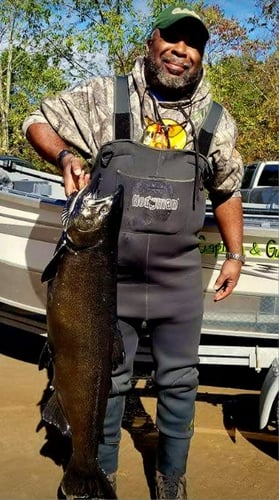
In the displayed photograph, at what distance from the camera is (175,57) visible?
2.87m

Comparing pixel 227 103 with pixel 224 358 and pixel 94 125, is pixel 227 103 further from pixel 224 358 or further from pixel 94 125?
pixel 94 125

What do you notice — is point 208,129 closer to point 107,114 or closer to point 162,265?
point 107,114

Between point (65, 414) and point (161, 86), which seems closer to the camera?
point (65, 414)

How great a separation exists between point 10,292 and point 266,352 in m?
1.94

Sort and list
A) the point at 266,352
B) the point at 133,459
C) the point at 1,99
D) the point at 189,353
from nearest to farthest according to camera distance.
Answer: the point at 189,353
the point at 133,459
the point at 266,352
the point at 1,99

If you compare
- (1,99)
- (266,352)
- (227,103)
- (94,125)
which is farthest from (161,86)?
(1,99)

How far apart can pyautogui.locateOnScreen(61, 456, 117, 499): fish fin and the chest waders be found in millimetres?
289

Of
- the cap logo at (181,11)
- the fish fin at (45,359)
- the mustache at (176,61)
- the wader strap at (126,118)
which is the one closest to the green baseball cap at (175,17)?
the cap logo at (181,11)

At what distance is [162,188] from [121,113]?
1.27 feet

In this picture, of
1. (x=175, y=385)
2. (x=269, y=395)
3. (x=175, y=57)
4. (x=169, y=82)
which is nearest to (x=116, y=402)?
(x=175, y=385)

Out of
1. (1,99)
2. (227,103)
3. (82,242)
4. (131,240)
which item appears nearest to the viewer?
(82,242)

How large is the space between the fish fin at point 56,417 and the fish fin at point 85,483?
143 mm

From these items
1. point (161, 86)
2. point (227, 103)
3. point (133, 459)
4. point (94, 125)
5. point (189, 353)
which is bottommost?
point (133, 459)

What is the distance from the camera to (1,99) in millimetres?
19578
